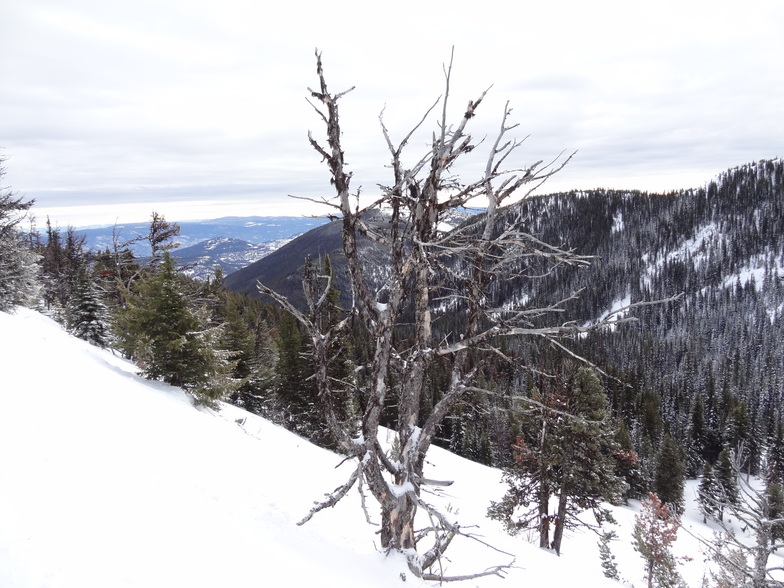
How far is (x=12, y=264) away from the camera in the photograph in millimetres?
21250

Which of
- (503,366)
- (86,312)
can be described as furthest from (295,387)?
(503,366)

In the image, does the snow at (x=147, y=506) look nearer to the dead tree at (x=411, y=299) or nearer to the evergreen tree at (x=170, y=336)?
the dead tree at (x=411, y=299)

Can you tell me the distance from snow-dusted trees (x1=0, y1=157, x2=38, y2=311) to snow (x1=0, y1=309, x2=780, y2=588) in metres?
12.0

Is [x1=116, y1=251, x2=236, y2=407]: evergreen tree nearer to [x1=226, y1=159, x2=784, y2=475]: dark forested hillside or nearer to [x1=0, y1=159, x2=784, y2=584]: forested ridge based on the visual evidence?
[x1=0, y1=159, x2=784, y2=584]: forested ridge

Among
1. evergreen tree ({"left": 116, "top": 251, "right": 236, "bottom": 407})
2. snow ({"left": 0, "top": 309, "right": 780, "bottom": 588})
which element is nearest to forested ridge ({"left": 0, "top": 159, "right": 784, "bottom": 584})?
evergreen tree ({"left": 116, "top": 251, "right": 236, "bottom": 407})

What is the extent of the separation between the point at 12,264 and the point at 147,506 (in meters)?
22.6

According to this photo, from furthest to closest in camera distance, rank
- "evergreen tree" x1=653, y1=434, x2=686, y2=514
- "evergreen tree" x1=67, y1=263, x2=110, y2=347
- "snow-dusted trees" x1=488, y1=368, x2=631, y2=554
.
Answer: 1. "evergreen tree" x1=653, y1=434, x2=686, y2=514
2. "evergreen tree" x1=67, y1=263, x2=110, y2=347
3. "snow-dusted trees" x1=488, y1=368, x2=631, y2=554

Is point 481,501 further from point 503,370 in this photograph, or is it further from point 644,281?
point 644,281

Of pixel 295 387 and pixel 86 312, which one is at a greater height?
pixel 86 312

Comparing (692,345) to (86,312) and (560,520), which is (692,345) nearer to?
(560,520)

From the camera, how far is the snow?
412cm

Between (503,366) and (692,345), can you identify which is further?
(692,345)

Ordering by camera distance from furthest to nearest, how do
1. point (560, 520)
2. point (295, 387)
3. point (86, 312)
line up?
point (295, 387)
point (86, 312)
point (560, 520)

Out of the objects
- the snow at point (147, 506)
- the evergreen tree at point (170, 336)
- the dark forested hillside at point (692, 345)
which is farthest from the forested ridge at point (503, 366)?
the snow at point (147, 506)
